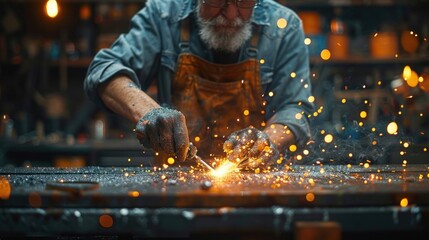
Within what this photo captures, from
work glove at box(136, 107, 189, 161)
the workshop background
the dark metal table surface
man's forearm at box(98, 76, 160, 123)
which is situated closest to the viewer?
the dark metal table surface

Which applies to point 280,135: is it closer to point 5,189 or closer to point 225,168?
point 225,168

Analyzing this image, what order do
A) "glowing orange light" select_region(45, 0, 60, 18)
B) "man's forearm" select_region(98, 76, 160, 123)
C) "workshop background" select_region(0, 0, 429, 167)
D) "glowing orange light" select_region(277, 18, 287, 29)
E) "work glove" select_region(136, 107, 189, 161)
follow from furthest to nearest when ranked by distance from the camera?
"glowing orange light" select_region(45, 0, 60, 18) → "workshop background" select_region(0, 0, 429, 167) → "glowing orange light" select_region(277, 18, 287, 29) → "man's forearm" select_region(98, 76, 160, 123) → "work glove" select_region(136, 107, 189, 161)

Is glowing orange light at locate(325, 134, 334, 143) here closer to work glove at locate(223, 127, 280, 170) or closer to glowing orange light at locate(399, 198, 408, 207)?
work glove at locate(223, 127, 280, 170)

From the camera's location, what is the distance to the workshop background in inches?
165

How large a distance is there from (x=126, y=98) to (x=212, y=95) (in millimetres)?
440

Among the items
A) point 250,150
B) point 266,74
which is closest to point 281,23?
point 266,74

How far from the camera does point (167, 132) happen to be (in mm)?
1916

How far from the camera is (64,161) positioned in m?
4.25

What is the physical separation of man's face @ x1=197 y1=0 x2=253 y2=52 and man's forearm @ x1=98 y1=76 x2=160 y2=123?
42cm

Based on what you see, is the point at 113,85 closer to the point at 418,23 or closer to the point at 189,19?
the point at 189,19

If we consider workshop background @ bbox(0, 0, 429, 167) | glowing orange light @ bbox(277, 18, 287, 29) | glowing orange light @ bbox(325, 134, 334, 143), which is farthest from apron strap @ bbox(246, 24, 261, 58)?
workshop background @ bbox(0, 0, 429, 167)

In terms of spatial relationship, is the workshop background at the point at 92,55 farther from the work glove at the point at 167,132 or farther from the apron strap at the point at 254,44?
the work glove at the point at 167,132

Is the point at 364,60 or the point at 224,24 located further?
the point at 364,60

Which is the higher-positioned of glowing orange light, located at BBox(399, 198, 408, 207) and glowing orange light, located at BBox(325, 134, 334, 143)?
glowing orange light, located at BBox(399, 198, 408, 207)
